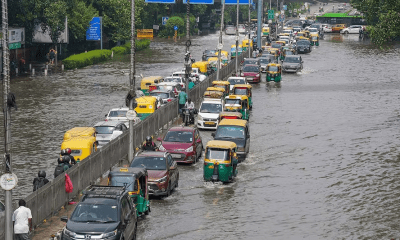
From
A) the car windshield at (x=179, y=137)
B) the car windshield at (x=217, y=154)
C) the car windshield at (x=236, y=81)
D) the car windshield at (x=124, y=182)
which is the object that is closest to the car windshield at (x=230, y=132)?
the car windshield at (x=179, y=137)

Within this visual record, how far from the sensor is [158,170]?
2866 cm

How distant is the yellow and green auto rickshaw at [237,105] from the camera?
4553 centimetres

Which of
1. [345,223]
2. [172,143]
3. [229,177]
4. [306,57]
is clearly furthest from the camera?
[306,57]

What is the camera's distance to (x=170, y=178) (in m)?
28.9

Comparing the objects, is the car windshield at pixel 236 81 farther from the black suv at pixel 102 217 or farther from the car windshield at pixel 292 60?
the black suv at pixel 102 217

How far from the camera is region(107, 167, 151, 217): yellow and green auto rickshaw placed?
25141 millimetres

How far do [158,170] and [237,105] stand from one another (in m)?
18.1

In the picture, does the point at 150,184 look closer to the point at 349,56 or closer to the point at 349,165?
the point at 349,165

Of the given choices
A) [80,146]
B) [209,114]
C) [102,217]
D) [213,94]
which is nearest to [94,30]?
[213,94]

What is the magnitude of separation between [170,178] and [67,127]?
642 inches

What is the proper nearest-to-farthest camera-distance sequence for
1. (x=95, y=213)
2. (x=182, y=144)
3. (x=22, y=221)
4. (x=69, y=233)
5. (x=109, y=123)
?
(x=69, y=233) → (x=22, y=221) → (x=95, y=213) → (x=182, y=144) → (x=109, y=123)

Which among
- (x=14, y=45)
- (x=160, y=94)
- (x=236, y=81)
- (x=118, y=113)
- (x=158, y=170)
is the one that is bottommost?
(x=158, y=170)

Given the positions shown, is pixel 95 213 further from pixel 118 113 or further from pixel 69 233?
pixel 118 113

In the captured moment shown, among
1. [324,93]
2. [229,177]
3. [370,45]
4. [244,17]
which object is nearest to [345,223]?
[229,177]
